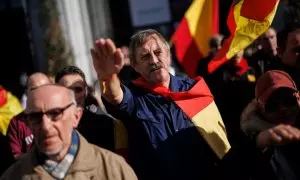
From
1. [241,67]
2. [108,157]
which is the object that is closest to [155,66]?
[108,157]

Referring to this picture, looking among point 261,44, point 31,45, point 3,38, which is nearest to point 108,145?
point 261,44

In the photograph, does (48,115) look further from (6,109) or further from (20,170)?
(6,109)

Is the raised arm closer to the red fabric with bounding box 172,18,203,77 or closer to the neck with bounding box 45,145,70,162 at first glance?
the neck with bounding box 45,145,70,162

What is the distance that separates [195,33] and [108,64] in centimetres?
439

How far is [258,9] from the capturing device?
489 centimetres

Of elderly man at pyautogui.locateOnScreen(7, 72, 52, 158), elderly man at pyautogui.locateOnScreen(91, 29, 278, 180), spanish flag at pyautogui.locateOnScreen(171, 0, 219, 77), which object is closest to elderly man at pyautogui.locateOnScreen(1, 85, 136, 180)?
elderly man at pyautogui.locateOnScreen(91, 29, 278, 180)

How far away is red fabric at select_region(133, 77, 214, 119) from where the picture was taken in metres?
4.07

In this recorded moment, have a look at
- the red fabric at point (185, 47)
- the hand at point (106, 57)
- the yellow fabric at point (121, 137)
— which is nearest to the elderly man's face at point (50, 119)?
the hand at point (106, 57)

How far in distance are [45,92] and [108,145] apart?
3.58 ft

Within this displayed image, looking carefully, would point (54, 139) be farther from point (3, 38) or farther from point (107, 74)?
point (3, 38)

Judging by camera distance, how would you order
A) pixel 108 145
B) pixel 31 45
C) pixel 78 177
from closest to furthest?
1. pixel 78 177
2. pixel 108 145
3. pixel 31 45

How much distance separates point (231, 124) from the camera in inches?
198

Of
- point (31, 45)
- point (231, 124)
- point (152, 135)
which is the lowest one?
point (31, 45)

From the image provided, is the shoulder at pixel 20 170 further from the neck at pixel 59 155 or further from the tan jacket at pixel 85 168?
the neck at pixel 59 155
